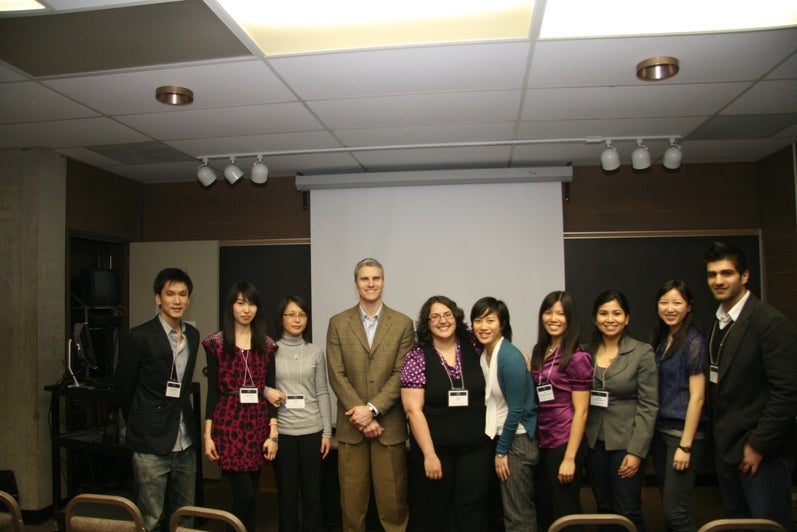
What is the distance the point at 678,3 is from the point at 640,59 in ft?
1.43

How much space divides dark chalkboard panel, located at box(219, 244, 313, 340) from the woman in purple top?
101 inches

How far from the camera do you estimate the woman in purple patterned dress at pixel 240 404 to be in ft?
8.29

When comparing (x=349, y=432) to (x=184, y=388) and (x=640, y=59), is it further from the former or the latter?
(x=640, y=59)

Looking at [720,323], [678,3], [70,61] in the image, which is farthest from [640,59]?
[70,61]

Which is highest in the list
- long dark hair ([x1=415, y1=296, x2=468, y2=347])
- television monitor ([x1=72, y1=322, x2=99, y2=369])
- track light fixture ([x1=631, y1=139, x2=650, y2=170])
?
track light fixture ([x1=631, y1=139, x2=650, y2=170])

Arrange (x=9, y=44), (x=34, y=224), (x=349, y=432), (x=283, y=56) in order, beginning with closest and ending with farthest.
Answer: (x=9, y=44)
(x=283, y=56)
(x=349, y=432)
(x=34, y=224)

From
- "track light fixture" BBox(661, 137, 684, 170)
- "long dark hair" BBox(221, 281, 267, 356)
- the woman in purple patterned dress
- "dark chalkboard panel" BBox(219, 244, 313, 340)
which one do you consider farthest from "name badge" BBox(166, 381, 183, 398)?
"track light fixture" BBox(661, 137, 684, 170)

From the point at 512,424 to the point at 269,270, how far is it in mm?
2906

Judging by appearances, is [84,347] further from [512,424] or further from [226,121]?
[512,424]

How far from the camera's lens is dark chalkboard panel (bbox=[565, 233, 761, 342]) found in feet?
14.2

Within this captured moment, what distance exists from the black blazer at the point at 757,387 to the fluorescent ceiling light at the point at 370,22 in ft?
5.03

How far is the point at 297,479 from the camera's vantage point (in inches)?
106

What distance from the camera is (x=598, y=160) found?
4.27 m

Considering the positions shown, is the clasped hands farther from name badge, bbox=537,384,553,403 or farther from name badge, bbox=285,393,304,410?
name badge, bbox=537,384,553,403
